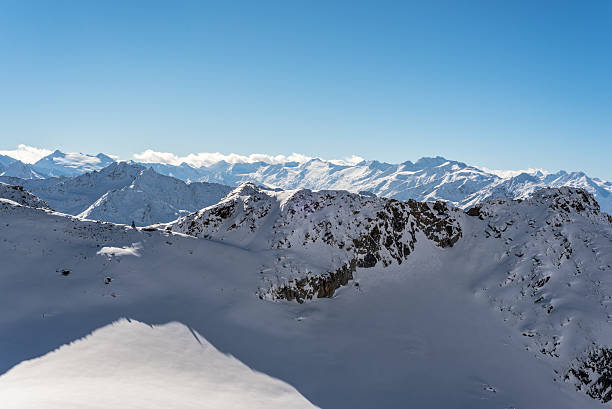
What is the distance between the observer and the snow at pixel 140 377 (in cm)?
816

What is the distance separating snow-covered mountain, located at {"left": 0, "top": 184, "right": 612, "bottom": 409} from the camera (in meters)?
11.9

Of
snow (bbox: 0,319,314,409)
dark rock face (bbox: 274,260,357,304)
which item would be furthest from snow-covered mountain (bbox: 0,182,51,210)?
dark rock face (bbox: 274,260,357,304)

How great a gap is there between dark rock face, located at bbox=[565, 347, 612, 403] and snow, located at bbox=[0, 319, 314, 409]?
13.7 metres

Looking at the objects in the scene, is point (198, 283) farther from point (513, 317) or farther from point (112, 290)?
point (513, 317)

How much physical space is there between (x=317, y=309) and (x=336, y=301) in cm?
185

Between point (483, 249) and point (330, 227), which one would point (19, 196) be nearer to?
point (330, 227)

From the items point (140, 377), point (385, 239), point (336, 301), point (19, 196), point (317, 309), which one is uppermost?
point (385, 239)

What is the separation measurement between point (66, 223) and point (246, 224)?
14.2m

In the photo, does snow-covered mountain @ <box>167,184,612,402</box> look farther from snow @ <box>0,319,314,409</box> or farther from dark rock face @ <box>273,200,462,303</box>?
snow @ <box>0,319,314,409</box>

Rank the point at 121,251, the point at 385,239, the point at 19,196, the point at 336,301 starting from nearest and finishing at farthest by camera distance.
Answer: the point at 121,251 < the point at 336,301 < the point at 385,239 < the point at 19,196

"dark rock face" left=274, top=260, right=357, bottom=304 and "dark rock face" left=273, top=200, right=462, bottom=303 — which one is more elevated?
"dark rock face" left=273, top=200, right=462, bottom=303

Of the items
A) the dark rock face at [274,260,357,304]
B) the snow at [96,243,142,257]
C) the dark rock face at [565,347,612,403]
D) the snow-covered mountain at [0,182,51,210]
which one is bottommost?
the dark rock face at [565,347,612,403]

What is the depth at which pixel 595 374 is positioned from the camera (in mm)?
14648

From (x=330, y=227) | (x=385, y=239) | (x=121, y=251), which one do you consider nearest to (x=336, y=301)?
(x=330, y=227)
